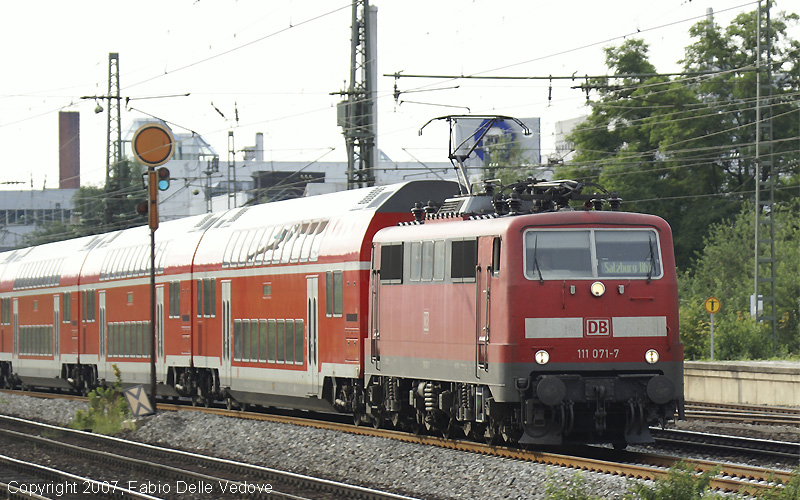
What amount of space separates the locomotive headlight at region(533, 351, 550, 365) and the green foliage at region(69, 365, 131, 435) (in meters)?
10.8

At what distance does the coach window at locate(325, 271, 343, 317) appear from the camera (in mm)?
20547

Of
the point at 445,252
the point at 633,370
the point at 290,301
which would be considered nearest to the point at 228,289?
the point at 290,301

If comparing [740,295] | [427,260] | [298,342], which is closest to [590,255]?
[427,260]

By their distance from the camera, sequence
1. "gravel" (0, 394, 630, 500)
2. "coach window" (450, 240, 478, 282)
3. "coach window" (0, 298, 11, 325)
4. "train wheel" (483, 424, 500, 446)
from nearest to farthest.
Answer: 1. "gravel" (0, 394, 630, 500)
2. "train wheel" (483, 424, 500, 446)
3. "coach window" (450, 240, 478, 282)
4. "coach window" (0, 298, 11, 325)

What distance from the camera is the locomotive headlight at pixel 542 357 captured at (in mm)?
15625

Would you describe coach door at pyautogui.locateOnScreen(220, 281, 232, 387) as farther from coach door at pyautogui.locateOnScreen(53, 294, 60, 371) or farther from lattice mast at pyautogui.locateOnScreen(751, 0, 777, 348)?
lattice mast at pyautogui.locateOnScreen(751, 0, 777, 348)

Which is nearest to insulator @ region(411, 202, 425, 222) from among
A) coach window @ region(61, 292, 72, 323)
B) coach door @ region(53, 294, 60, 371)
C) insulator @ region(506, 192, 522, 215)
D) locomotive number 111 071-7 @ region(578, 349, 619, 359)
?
insulator @ region(506, 192, 522, 215)

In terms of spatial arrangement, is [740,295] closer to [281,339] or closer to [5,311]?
[5,311]

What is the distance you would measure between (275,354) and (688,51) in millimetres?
38896

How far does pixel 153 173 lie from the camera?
25.0 metres

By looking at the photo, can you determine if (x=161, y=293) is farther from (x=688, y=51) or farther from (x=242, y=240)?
(x=688, y=51)

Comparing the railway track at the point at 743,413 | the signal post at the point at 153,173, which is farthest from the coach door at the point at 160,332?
the railway track at the point at 743,413

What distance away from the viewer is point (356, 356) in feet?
65.4

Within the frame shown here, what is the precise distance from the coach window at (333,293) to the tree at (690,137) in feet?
113
